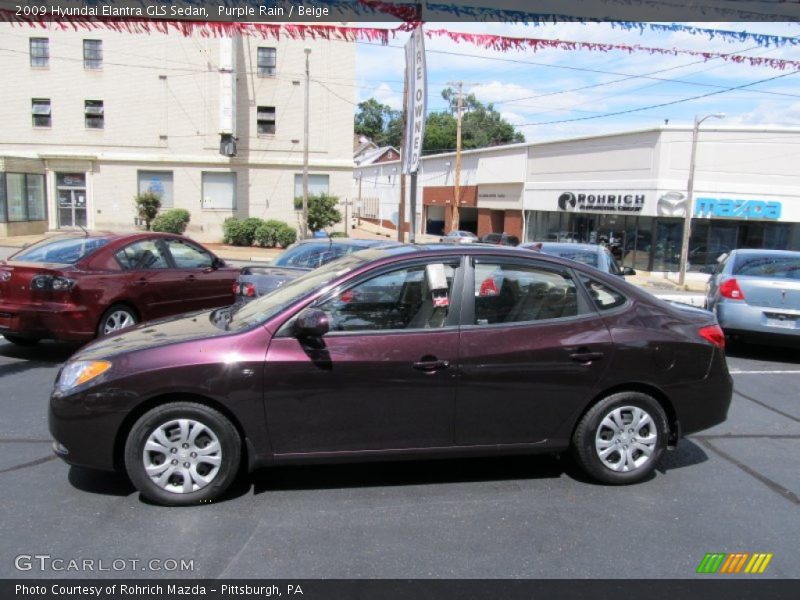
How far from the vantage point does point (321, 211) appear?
30.6m

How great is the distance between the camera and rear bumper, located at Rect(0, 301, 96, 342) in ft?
23.1

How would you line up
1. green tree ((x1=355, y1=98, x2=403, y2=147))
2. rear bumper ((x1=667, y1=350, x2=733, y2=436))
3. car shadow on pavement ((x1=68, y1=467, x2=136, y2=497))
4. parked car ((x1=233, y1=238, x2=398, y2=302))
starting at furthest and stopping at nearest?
green tree ((x1=355, y1=98, x2=403, y2=147)) < parked car ((x1=233, y1=238, x2=398, y2=302)) < rear bumper ((x1=667, y1=350, x2=733, y2=436)) < car shadow on pavement ((x1=68, y1=467, x2=136, y2=497))

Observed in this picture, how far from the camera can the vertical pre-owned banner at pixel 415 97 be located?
10484mm

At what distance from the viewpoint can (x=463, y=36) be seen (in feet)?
30.6

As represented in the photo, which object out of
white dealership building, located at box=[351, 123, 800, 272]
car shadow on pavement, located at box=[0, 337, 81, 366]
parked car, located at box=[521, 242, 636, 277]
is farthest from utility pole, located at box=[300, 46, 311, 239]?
car shadow on pavement, located at box=[0, 337, 81, 366]

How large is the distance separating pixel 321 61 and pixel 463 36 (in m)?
23.0

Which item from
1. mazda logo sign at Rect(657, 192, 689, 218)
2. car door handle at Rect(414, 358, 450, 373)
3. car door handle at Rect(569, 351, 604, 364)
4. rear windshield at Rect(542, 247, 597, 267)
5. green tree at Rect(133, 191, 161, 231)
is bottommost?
car door handle at Rect(414, 358, 450, 373)

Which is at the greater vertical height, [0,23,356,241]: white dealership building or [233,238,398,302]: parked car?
[0,23,356,241]: white dealership building

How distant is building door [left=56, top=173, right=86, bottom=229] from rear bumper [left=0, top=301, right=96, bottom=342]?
27.0 metres

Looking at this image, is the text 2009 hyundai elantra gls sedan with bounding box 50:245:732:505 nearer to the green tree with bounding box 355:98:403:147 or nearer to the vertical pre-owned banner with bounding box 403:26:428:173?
the vertical pre-owned banner with bounding box 403:26:428:173

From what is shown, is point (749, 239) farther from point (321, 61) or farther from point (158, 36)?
point (158, 36)

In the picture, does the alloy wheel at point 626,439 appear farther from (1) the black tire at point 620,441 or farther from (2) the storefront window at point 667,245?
(2) the storefront window at point 667,245
